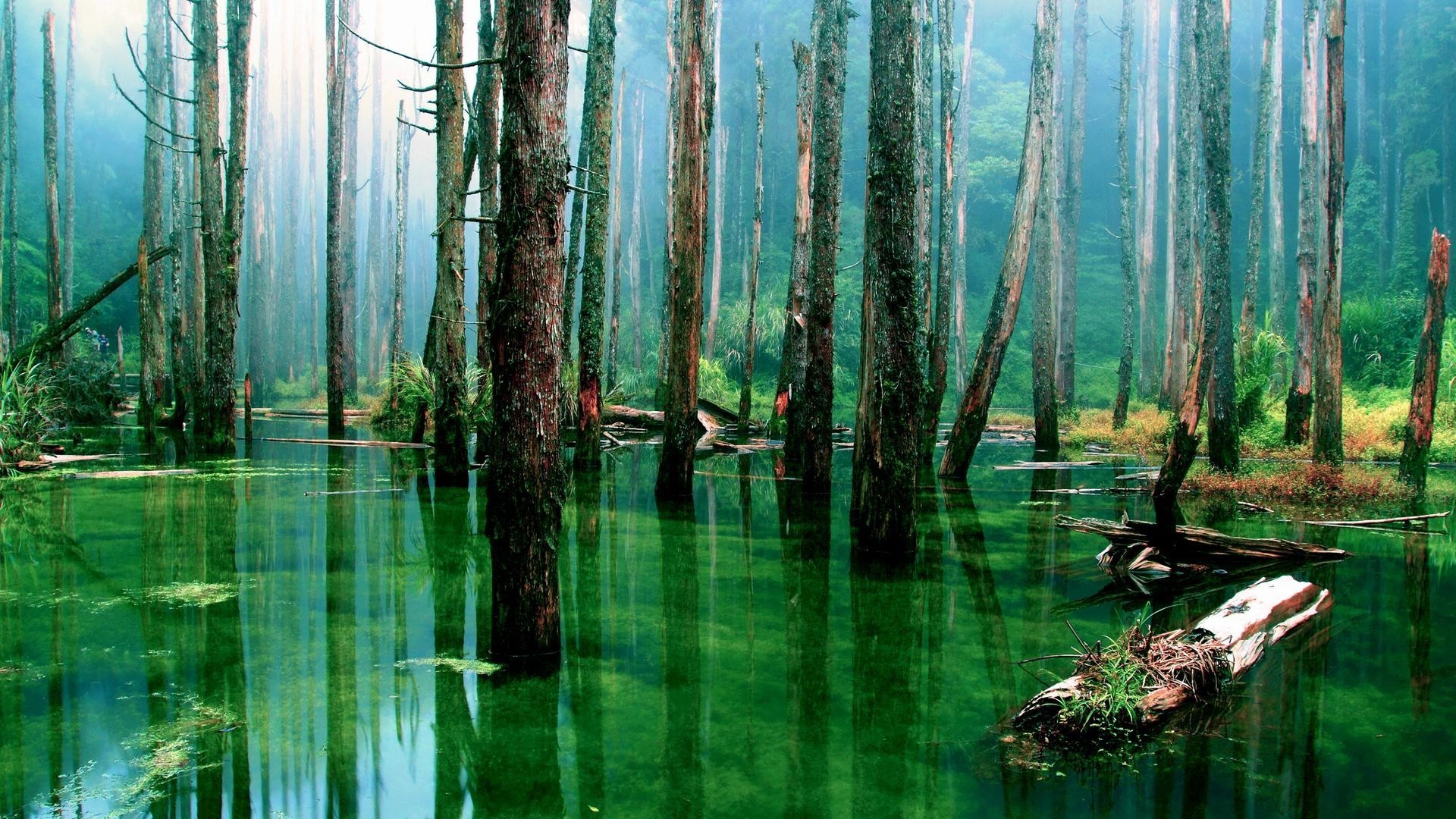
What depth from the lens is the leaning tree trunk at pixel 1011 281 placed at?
11766mm

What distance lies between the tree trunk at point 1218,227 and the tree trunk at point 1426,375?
168cm

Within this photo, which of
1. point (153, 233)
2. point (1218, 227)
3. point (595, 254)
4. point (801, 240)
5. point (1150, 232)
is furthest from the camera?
point (1150, 232)

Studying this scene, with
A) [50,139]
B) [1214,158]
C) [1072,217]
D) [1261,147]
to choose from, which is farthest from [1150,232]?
[50,139]

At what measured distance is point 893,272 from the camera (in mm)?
6926

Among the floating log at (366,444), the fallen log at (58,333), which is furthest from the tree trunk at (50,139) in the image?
the fallen log at (58,333)

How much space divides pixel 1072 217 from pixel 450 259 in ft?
65.2

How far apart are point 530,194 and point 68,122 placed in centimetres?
3084

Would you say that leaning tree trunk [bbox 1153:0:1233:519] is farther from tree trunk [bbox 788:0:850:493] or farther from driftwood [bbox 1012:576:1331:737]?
tree trunk [bbox 788:0:850:493]

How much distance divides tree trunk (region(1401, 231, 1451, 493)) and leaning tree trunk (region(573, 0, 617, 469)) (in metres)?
9.03

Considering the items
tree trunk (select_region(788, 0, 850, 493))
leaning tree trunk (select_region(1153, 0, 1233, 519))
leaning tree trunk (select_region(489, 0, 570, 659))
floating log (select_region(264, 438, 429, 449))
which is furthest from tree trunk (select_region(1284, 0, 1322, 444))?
floating log (select_region(264, 438, 429, 449))

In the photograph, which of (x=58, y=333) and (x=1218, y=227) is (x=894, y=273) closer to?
(x=1218, y=227)

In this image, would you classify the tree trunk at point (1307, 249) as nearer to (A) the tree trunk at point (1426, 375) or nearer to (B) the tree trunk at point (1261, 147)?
(A) the tree trunk at point (1426, 375)

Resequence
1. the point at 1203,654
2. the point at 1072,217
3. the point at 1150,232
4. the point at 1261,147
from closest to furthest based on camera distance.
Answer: the point at 1203,654 → the point at 1261,147 → the point at 1072,217 → the point at 1150,232

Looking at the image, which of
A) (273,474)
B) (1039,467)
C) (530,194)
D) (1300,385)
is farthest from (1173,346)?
(530,194)
